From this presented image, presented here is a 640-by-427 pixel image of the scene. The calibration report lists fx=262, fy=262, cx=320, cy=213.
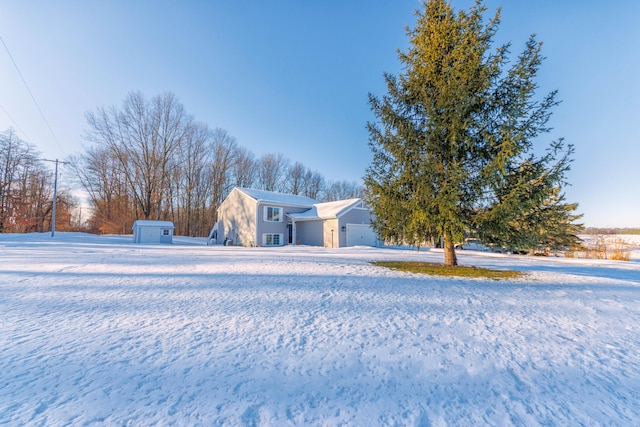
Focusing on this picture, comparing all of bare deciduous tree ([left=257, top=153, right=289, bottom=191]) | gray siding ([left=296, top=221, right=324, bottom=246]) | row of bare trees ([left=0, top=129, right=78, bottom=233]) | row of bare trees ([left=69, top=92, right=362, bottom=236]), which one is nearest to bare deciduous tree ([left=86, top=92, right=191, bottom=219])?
row of bare trees ([left=69, top=92, right=362, bottom=236])

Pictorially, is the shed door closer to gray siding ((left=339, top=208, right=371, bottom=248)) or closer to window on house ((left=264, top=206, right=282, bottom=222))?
window on house ((left=264, top=206, right=282, bottom=222))

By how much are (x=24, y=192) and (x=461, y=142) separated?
134ft

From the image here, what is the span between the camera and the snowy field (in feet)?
6.66

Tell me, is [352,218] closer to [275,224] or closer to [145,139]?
[275,224]

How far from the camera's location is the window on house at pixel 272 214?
2177cm

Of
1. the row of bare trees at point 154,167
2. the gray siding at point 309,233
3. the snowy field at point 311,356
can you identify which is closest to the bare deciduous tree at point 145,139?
the row of bare trees at point 154,167

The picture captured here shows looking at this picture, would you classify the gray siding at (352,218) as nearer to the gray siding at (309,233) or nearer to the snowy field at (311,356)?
the gray siding at (309,233)

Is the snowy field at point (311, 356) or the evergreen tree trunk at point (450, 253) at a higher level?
the evergreen tree trunk at point (450, 253)

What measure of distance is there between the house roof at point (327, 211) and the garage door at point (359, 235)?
146cm

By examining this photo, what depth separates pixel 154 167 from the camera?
30.1 meters

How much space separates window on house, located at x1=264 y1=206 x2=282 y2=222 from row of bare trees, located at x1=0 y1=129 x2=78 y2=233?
23.4 meters

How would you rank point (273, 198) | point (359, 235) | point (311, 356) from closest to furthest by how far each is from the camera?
point (311, 356)
point (359, 235)
point (273, 198)

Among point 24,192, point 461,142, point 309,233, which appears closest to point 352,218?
point 309,233

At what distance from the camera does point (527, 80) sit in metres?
Result: 7.64
